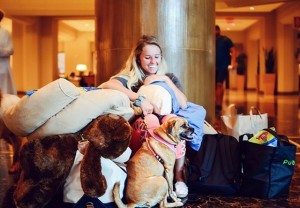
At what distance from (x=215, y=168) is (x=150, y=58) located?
2.71 feet

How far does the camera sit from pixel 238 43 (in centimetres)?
2002

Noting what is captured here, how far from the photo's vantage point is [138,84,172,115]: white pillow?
2354mm

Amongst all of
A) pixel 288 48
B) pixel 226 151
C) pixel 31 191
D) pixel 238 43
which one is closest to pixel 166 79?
pixel 226 151

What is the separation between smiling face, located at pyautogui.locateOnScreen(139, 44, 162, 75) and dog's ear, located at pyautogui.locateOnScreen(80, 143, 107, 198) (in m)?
0.85

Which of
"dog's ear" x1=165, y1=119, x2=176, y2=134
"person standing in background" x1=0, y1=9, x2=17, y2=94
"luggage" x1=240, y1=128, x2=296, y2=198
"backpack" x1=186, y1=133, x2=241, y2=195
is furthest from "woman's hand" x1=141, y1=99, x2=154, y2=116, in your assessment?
"person standing in background" x1=0, y1=9, x2=17, y2=94

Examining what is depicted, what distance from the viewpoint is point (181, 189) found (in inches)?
90.4

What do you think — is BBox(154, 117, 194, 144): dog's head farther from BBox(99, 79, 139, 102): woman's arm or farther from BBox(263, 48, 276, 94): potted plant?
BBox(263, 48, 276, 94): potted plant

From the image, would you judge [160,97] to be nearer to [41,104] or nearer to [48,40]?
[41,104]

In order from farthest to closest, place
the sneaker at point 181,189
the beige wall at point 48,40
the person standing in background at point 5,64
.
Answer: the beige wall at point 48,40
the person standing in background at point 5,64
the sneaker at point 181,189

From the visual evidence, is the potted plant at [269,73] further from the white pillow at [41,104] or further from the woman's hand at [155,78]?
the white pillow at [41,104]

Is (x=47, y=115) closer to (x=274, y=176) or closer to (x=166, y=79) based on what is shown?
(x=166, y=79)

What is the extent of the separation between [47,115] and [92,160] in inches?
12.9

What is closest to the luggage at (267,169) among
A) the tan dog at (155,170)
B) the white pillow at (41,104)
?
the tan dog at (155,170)

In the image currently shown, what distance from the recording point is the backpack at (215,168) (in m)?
2.41
